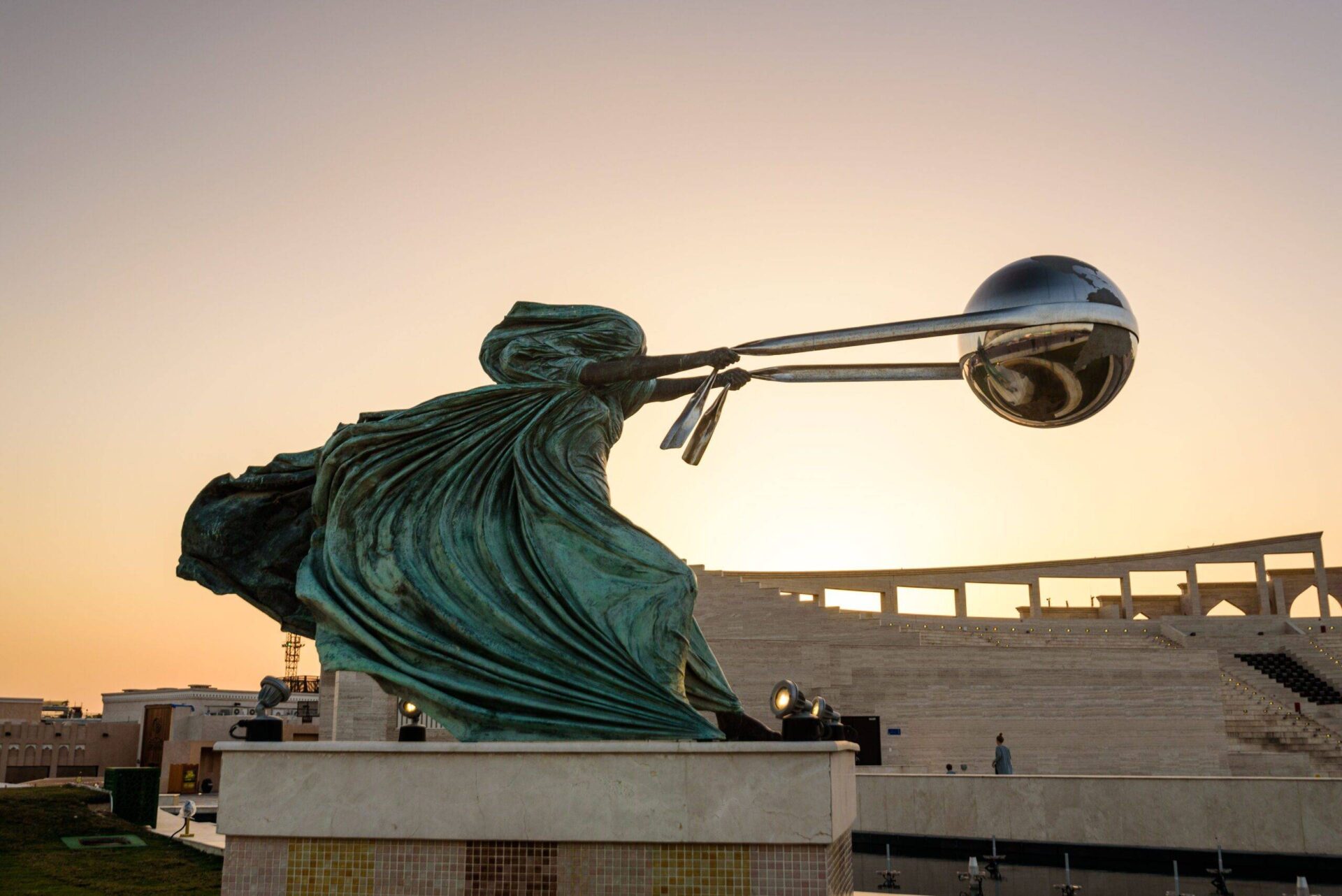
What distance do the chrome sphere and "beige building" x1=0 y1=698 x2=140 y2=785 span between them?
3347cm

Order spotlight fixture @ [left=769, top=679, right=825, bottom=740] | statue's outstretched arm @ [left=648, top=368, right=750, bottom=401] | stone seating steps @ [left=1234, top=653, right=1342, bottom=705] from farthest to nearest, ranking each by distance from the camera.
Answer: stone seating steps @ [left=1234, top=653, right=1342, bottom=705] → statue's outstretched arm @ [left=648, top=368, right=750, bottom=401] → spotlight fixture @ [left=769, top=679, right=825, bottom=740]

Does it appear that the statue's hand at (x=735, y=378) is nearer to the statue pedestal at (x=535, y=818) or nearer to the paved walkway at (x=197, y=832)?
the statue pedestal at (x=535, y=818)

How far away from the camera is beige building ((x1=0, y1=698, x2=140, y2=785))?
34688 millimetres

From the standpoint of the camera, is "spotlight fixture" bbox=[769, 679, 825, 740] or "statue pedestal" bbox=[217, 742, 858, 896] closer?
"statue pedestal" bbox=[217, 742, 858, 896]

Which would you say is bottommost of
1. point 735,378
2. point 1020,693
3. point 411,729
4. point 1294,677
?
point 411,729

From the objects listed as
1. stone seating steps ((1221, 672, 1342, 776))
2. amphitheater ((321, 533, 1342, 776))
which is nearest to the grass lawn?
amphitheater ((321, 533, 1342, 776))

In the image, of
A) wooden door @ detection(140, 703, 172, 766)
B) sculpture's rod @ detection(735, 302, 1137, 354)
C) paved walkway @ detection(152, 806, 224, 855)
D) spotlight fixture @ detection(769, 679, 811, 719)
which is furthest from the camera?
wooden door @ detection(140, 703, 172, 766)

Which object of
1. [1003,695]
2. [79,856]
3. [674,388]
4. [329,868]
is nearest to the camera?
[329,868]

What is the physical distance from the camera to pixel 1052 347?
682 cm

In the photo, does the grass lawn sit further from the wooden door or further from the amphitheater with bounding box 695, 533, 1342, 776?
the wooden door

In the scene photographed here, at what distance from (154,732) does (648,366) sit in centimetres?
3570

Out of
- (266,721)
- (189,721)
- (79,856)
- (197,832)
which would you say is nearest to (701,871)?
(266,721)

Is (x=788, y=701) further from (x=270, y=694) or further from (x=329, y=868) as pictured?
(x=270, y=694)

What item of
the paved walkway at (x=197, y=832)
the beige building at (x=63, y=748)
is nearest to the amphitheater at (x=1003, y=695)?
the paved walkway at (x=197, y=832)
